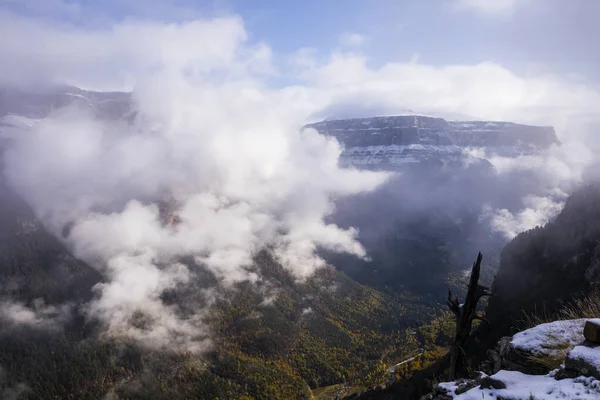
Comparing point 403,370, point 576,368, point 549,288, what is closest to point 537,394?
point 576,368

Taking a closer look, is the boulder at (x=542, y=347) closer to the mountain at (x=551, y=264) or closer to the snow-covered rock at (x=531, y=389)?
the snow-covered rock at (x=531, y=389)

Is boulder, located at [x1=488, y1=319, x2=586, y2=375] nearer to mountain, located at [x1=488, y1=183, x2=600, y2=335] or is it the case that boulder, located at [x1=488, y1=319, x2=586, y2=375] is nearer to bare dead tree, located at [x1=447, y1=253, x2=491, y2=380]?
bare dead tree, located at [x1=447, y1=253, x2=491, y2=380]

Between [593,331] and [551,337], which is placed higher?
[593,331]

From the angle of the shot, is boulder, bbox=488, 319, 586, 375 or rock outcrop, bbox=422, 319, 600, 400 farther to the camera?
boulder, bbox=488, 319, 586, 375

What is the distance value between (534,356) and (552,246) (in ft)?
420

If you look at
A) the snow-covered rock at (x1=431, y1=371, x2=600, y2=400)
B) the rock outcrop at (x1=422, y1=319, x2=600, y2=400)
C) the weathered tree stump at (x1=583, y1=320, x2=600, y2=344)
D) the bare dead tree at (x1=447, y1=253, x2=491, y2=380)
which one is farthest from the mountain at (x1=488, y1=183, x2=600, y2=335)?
the snow-covered rock at (x1=431, y1=371, x2=600, y2=400)

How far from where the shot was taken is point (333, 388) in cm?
19862

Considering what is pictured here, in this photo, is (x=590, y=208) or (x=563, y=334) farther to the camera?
(x=590, y=208)

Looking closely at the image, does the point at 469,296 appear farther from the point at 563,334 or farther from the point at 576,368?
the point at 576,368

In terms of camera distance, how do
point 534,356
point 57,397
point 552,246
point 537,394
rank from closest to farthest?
point 537,394
point 534,356
point 552,246
point 57,397

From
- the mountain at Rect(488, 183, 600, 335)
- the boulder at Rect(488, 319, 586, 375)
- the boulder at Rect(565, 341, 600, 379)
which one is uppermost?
the boulder at Rect(565, 341, 600, 379)

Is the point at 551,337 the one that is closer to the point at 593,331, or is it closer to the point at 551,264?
the point at 593,331

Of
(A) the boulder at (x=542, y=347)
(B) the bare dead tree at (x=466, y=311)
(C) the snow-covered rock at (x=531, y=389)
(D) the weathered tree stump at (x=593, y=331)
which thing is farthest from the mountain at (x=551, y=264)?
(C) the snow-covered rock at (x=531, y=389)

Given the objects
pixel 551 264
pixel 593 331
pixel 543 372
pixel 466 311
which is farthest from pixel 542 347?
pixel 551 264
